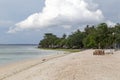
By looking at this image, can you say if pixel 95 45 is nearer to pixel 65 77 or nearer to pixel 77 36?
pixel 77 36

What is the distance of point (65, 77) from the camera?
18734 millimetres

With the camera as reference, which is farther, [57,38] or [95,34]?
[57,38]

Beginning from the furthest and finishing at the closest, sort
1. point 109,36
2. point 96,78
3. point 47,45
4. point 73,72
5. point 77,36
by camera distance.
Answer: point 47,45 < point 77,36 < point 109,36 < point 73,72 < point 96,78

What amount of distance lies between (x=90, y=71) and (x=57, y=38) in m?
166

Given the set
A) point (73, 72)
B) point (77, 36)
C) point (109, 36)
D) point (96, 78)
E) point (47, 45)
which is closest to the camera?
point (96, 78)

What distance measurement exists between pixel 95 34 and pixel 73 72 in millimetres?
89248

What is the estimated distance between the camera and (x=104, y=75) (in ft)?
64.2

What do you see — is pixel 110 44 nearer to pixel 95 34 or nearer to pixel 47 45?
pixel 95 34

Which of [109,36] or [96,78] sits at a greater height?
Result: [109,36]

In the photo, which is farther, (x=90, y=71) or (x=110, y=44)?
(x=110, y=44)

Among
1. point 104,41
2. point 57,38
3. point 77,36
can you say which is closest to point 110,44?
point 104,41

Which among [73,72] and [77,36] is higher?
[77,36]

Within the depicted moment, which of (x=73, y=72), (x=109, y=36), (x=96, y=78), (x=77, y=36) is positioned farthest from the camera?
(x=77, y=36)

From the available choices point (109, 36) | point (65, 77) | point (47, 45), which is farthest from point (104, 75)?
point (47, 45)
